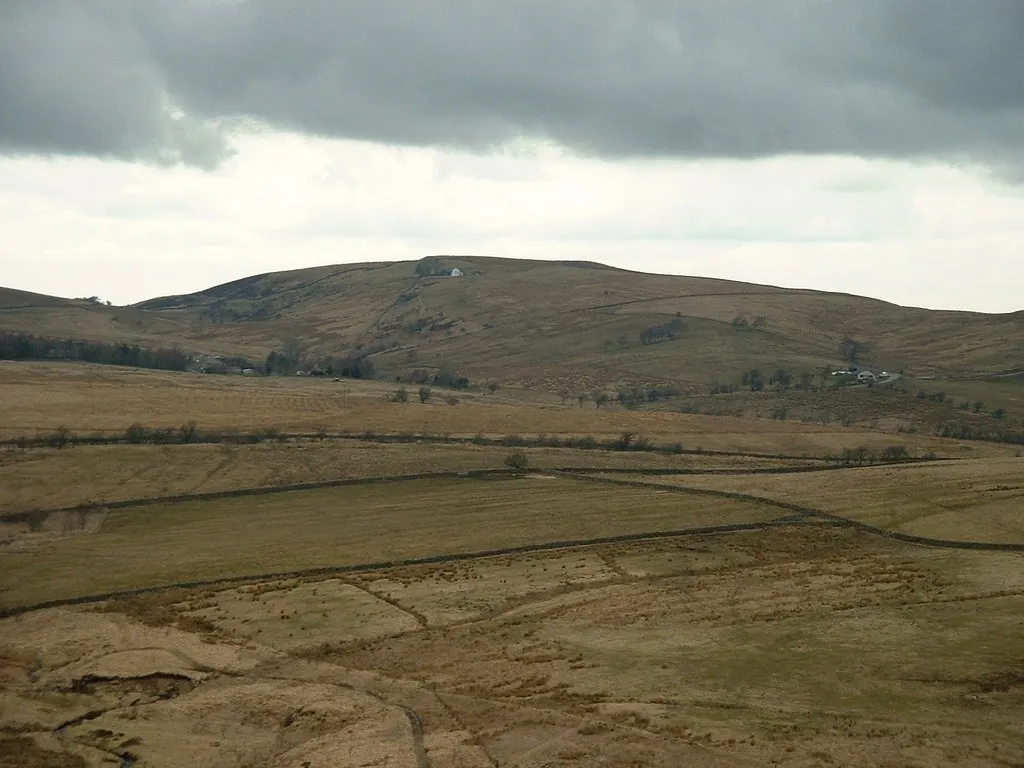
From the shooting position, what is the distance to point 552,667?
50000 mm

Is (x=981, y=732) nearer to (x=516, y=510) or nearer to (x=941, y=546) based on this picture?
(x=941, y=546)

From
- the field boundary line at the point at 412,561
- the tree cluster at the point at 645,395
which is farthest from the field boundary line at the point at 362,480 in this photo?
the tree cluster at the point at 645,395

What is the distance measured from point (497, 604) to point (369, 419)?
67367mm

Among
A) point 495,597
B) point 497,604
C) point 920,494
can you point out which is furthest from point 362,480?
point 920,494

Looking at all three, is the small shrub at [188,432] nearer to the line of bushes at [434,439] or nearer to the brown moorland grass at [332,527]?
the line of bushes at [434,439]

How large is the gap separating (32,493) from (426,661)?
4903cm

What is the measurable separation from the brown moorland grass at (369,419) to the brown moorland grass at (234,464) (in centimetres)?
1007

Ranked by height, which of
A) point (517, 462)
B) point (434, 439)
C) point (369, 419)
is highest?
point (369, 419)

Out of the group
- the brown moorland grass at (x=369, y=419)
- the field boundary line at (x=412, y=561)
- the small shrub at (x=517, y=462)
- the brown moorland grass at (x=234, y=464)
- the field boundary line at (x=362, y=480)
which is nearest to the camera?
the field boundary line at (x=412, y=561)

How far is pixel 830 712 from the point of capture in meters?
43.9

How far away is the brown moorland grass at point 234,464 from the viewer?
3494 inches

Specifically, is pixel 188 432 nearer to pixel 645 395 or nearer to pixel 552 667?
Answer: pixel 552 667

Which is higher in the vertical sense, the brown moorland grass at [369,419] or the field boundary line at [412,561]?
the brown moorland grass at [369,419]

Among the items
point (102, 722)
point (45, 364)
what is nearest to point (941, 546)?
point (102, 722)
